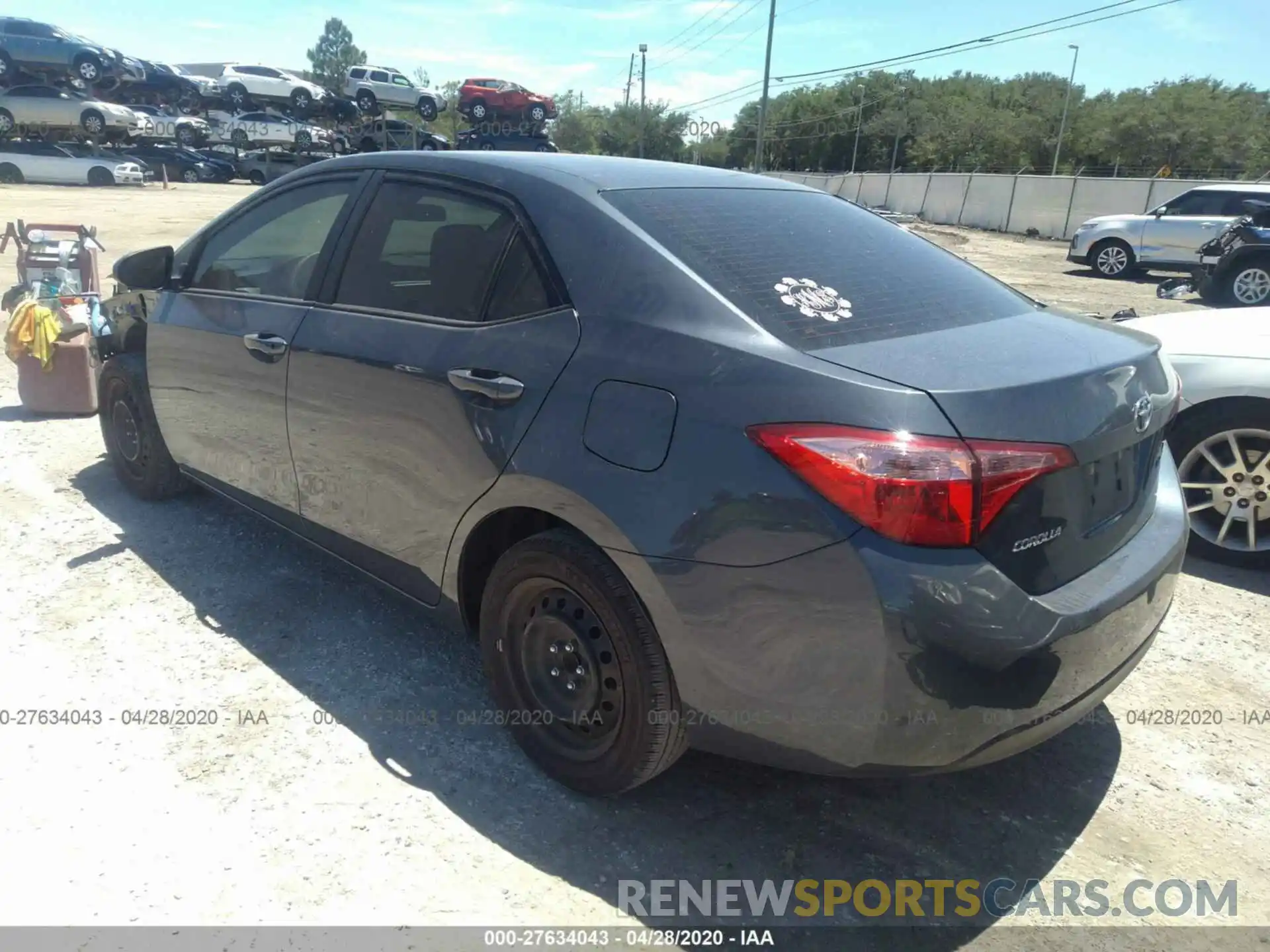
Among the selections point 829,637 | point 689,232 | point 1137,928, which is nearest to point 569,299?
point 689,232

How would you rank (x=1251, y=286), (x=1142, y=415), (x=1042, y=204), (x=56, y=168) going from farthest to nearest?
(x=1042, y=204) → (x=56, y=168) → (x=1251, y=286) → (x=1142, y=415)

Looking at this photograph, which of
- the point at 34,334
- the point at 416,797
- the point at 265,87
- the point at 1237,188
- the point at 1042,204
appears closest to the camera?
the point at 416,797

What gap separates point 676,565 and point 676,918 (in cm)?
88

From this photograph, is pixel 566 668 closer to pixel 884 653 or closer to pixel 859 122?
pixel 884 653

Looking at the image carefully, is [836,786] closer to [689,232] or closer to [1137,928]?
[1137,928]

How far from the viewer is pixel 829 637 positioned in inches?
78.3

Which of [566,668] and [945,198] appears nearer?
[566,668]

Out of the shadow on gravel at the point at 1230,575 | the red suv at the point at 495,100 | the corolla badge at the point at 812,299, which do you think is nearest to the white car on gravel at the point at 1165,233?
the shadow on gravel at the point at 1230,575

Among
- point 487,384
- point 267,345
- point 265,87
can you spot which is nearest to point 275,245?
point 267,345

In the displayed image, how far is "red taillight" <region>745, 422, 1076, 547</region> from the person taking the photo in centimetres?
191

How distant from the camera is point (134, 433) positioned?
15.0 ft

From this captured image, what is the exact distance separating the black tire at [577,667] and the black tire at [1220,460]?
2932 mm

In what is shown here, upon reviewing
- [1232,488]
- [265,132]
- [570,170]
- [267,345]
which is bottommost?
[1232,488]

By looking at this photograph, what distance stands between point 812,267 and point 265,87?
137 ft
